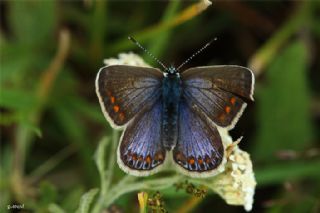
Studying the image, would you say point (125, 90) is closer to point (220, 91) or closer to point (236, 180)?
point (220, 91)

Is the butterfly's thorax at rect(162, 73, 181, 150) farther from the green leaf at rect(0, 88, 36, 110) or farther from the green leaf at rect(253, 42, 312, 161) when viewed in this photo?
the green leaf at rect(253, 42, 312, 161)

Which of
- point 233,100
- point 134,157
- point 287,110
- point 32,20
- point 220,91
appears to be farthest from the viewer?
point 32,20

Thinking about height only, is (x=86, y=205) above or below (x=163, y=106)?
below

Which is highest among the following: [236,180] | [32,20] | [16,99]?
[32,20]

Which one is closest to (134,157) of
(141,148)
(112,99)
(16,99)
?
(141,148)

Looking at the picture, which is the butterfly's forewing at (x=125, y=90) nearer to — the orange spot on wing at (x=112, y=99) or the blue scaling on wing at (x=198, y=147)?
the orange spot on wing at (x=112, y=99)

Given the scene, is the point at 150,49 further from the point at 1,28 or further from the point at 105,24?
the point at 1,28

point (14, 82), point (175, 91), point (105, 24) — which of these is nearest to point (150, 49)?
point (105, 24)
